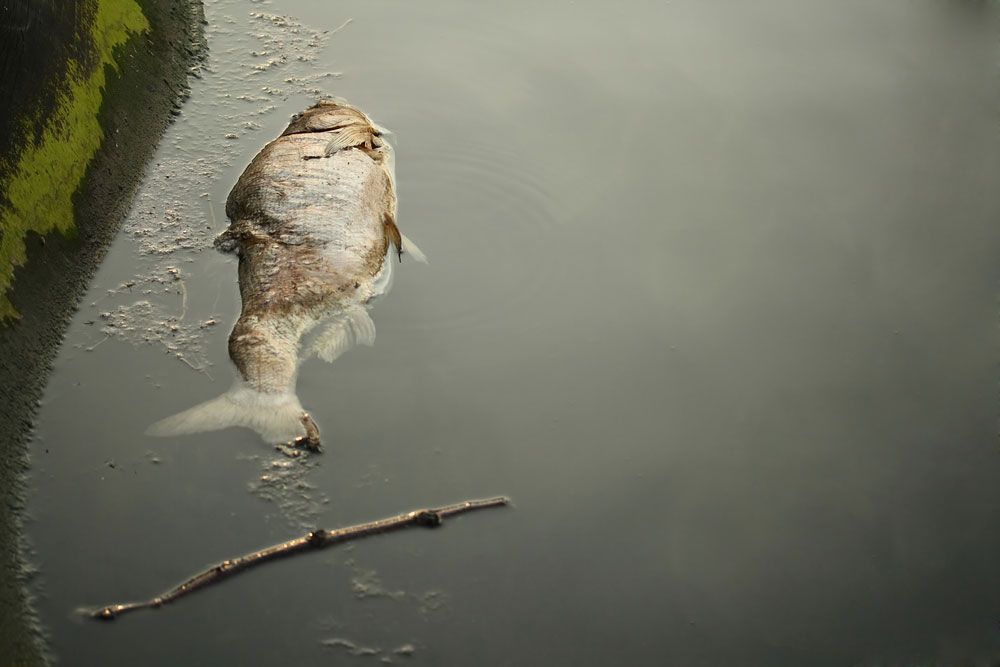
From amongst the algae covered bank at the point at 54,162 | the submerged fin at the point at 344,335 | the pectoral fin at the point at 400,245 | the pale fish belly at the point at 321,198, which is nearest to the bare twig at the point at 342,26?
the algae covered bank at the point at 54,162

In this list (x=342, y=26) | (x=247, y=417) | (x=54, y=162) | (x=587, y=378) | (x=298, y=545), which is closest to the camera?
(x=298, y=545)

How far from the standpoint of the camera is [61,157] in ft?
18.1

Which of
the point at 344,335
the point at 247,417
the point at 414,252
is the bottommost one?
the point at 247,417

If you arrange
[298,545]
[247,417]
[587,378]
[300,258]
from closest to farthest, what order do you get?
[298,545]
[247,417]
[587,378]
[300,258]

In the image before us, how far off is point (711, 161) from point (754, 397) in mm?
1834

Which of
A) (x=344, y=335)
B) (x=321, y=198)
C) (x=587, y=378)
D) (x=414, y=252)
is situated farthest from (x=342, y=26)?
(x=587, y=378)

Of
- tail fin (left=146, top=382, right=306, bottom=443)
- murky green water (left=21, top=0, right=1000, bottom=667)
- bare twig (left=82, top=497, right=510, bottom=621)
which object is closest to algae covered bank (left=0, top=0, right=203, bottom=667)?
murky green water (left=21, top=0, right=1000, bottom=667)

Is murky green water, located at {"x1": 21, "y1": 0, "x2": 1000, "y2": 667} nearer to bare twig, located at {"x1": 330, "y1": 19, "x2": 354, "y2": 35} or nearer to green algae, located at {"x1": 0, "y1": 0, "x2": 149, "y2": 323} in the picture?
bare twig, located at {"x1": 330, "y1": 19, "x2": 354, "y2": 35}

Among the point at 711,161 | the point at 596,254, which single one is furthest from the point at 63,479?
the point at 711,161

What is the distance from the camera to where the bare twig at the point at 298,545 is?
3939mm

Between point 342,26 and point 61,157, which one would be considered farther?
point 342,26

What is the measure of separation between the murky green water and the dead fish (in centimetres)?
12

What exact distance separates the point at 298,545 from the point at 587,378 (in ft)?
5.13

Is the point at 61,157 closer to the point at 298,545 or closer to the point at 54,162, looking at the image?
the point at 54,162
